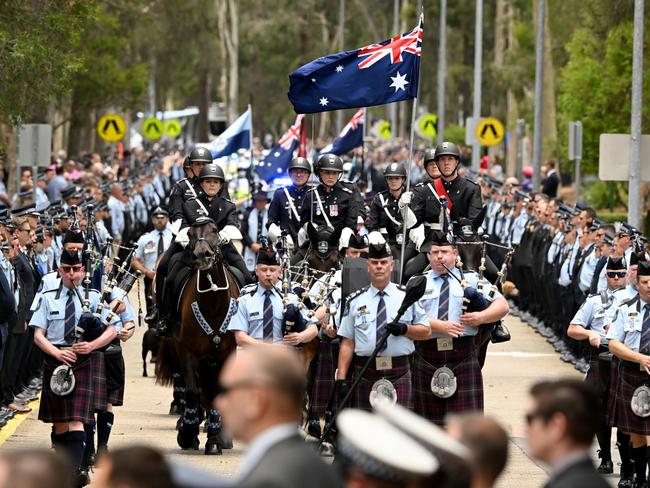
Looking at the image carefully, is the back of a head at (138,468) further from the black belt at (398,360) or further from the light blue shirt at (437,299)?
the light blue shirt at (437,299)

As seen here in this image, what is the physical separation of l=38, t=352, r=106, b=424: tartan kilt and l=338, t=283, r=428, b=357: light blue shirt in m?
1.92

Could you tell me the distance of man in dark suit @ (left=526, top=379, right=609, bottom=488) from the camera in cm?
608

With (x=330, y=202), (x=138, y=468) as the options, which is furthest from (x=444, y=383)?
(x=138, y=468)

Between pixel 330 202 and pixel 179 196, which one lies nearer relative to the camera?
pixel 179 196

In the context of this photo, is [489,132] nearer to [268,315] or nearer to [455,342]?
[268,315]

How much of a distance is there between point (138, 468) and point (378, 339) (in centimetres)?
773

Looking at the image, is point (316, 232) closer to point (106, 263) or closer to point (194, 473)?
point (106, 263)

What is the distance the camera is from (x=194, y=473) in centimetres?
535

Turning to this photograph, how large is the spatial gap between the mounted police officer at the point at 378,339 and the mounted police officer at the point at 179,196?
3.58 meters

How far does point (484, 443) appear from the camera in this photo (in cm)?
583

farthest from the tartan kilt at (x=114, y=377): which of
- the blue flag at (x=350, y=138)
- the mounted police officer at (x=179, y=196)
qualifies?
the blue flag at (x=350, y=138)

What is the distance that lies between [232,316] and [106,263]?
2902mm

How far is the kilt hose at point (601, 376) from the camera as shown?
14.5 meters

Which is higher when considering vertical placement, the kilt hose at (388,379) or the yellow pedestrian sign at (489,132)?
the yellow pedestrian sign at (489,132)
